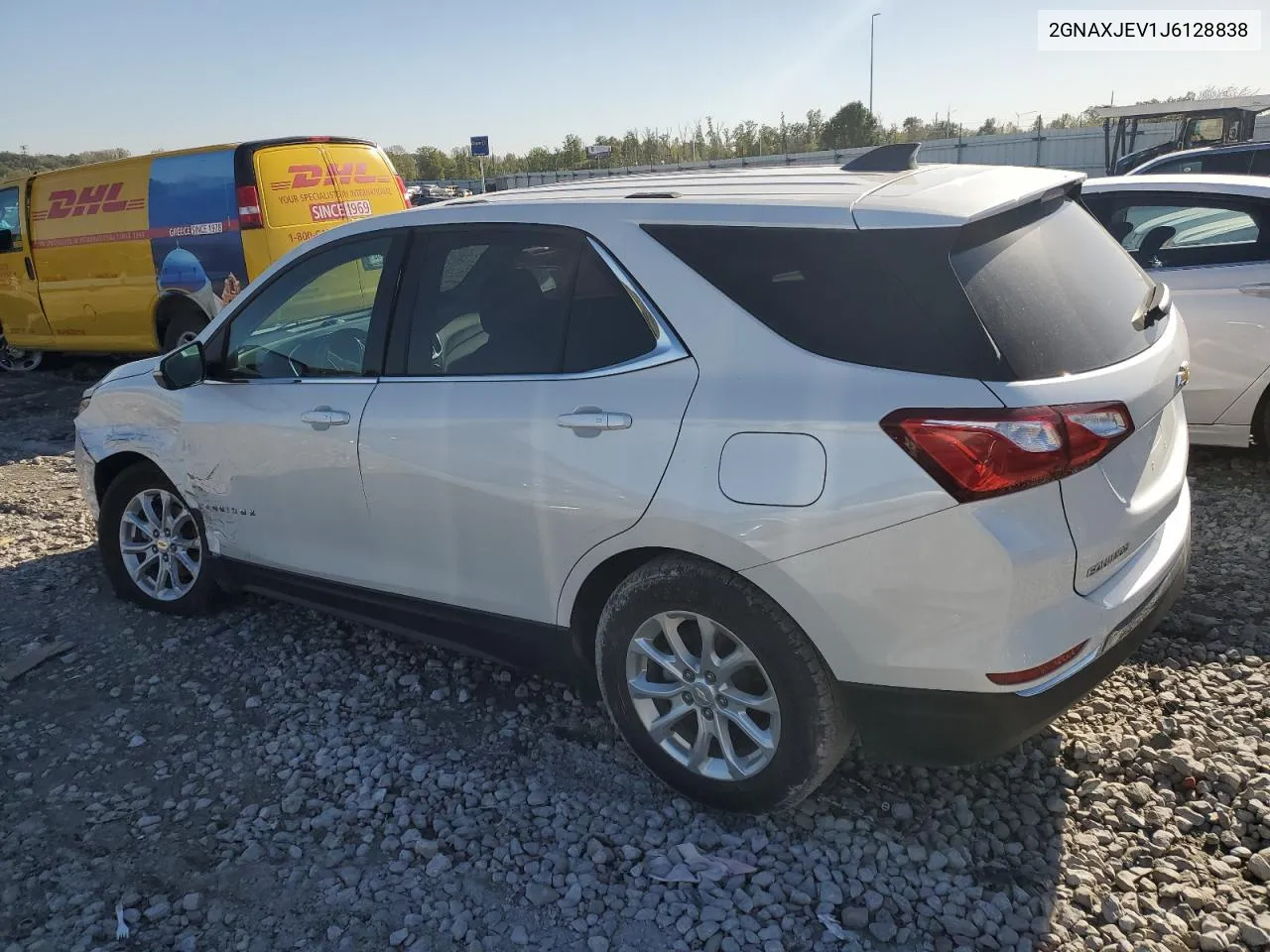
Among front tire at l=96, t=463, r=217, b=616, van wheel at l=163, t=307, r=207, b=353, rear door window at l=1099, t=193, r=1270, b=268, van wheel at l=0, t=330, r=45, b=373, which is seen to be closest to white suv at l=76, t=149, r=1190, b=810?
front tire at l=96, t=463, r=217, b=616

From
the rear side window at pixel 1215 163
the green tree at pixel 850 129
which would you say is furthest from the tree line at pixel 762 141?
the rear side window at pixel 1215 163

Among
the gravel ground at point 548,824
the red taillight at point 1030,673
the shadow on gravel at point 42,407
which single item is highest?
the red taillight at point 1030,673

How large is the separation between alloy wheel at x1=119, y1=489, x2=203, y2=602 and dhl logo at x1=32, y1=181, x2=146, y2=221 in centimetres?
538

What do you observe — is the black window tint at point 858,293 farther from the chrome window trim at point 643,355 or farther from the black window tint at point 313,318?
the black window tint at point 313,318

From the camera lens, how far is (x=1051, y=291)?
255 cm

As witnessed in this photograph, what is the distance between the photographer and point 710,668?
2.69 metres

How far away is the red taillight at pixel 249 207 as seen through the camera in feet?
26.1

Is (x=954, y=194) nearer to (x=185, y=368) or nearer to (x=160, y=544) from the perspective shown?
(x=185, y=368)

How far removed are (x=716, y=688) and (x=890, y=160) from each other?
182 cm

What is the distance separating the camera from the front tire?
14.0 feet

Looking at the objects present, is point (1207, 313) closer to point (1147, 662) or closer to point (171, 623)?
point (1147, 662)

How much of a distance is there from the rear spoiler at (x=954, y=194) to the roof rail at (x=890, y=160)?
0.07 meters

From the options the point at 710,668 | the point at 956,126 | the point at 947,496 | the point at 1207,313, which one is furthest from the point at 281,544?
the point at 956,126

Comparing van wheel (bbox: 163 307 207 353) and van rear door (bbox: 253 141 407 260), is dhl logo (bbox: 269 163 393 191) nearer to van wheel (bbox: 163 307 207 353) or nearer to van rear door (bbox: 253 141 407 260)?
van rear door (bbox: 253 141 407 260)
